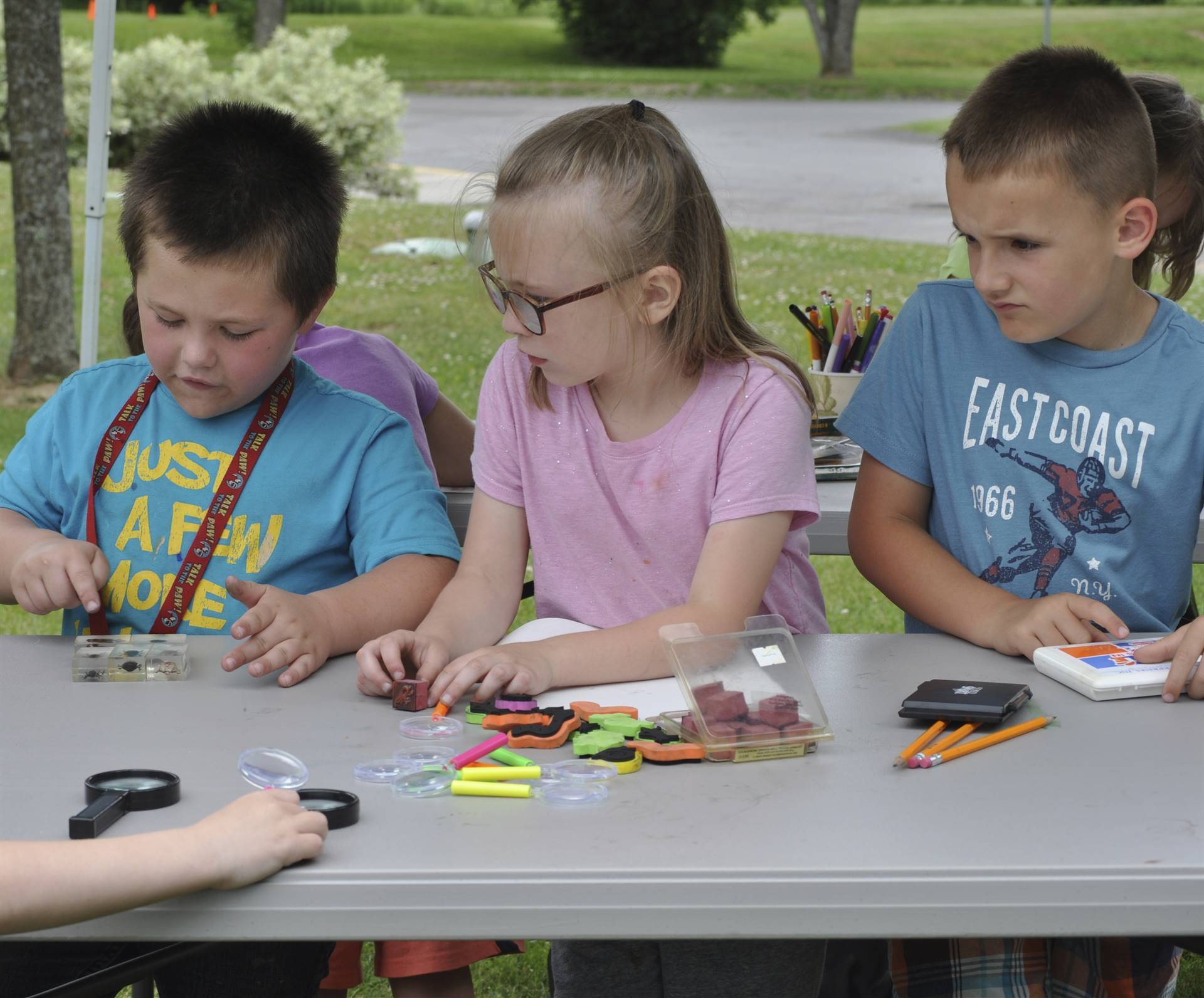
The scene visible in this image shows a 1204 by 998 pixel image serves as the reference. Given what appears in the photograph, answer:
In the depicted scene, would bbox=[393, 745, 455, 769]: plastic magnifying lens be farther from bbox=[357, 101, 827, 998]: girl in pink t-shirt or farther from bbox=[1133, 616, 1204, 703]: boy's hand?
bbox=[1133, 616, 1204, 703]: boy's hand

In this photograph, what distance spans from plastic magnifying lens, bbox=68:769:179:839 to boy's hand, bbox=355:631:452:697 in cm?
29

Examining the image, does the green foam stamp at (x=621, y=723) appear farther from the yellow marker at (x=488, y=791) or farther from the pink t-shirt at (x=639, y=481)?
the pink t-shirt at (x=639, y=481)

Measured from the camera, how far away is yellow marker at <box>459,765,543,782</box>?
1267mm

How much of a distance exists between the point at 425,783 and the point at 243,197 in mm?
1030

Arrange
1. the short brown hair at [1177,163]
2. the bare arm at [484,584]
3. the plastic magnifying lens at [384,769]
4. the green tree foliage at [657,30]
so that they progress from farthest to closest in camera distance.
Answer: the green tree foliage at [657,30]
the short brown hair at [1177,163]
the bare arm at [484,584]
the plastic magnifying lens at [384,769]

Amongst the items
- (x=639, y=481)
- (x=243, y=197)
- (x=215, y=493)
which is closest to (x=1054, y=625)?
(x=639, y=481)

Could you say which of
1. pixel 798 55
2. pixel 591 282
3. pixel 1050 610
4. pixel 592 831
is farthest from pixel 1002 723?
pixel 798 55

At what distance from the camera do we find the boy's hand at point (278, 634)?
5.24 ft

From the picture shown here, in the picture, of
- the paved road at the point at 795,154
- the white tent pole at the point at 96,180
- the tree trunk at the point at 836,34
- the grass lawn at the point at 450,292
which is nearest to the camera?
the white tent pole at the point at 96,180

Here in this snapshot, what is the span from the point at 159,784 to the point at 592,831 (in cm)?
38

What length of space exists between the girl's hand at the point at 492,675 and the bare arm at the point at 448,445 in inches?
45.1

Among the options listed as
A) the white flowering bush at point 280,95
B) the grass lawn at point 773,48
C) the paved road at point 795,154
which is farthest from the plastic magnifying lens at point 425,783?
the grass lawn at point 773,48

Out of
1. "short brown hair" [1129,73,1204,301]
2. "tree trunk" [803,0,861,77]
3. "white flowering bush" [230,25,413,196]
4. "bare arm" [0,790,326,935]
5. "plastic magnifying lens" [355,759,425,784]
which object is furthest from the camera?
"tree trunk" [803,0,861,77]

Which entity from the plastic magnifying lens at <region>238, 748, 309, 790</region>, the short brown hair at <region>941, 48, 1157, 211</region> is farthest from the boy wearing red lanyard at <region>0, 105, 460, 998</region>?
the short brown hair at <region>941, 48, 1157, 211</region>
